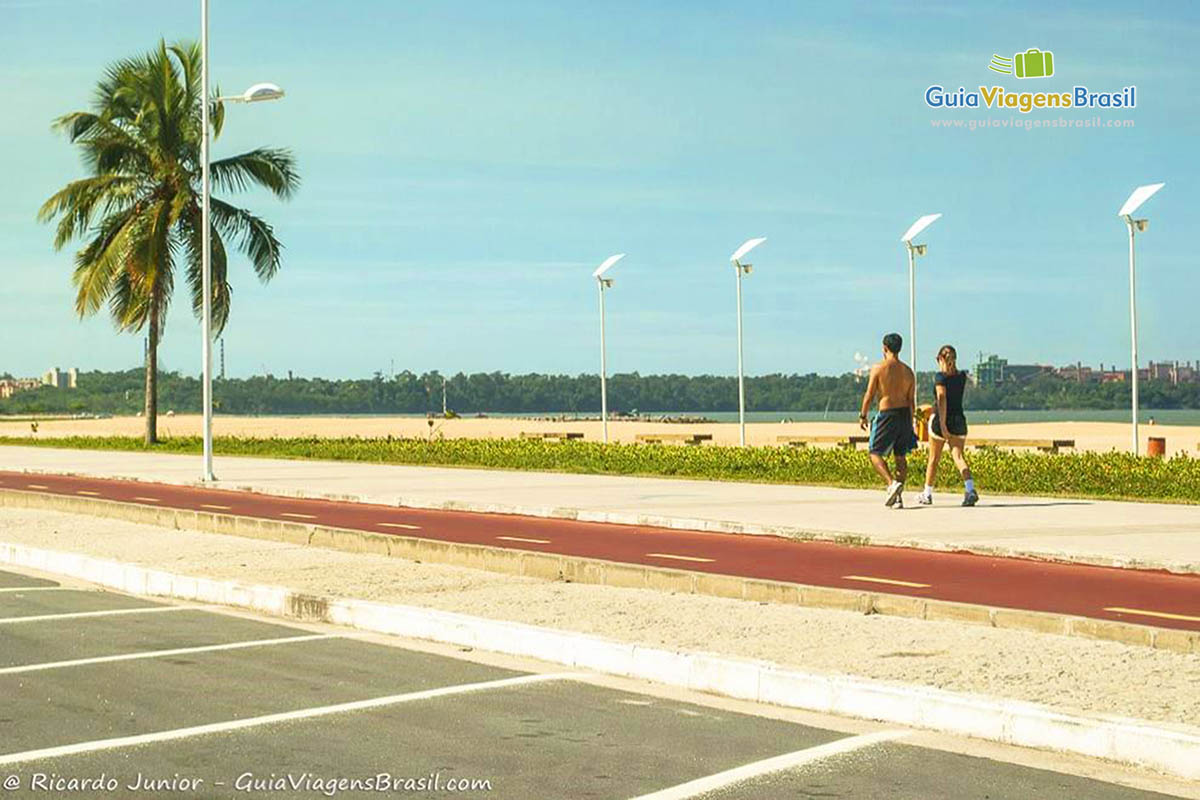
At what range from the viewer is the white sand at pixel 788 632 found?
26.2 ft

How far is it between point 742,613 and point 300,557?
5486mm

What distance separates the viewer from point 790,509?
1894cm

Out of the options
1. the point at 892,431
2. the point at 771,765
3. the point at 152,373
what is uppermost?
the point at 152,373

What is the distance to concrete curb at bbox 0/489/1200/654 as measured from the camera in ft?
30.8

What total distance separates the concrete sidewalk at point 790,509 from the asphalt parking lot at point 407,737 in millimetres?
6663

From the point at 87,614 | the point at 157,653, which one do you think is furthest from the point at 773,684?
the point at 87,614

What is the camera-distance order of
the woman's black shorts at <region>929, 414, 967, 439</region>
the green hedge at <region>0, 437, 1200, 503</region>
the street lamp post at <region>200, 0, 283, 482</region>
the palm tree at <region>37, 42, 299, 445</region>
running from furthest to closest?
1. the palm tree at <region>37, 42, 299, 445</region>
2. the street lamp post at <region>200, 0, 283, 482</region>
3. the green hedge at <region>0, 437, 1200, 503</region>
4. the woman's black shorts at <region>929, 414, 967, 439</region>

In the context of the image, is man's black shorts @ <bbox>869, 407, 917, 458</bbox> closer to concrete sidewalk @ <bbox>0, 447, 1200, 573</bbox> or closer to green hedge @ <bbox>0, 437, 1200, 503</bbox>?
concrete sidewalk @ <bbox>0, 447, 1200, 573</bbox>

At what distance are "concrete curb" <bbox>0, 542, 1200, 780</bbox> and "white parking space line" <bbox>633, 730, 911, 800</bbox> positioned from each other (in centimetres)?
33

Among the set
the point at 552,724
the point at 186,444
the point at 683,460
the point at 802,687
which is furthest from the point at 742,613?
the point at 186,444

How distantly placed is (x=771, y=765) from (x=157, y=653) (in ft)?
15.6

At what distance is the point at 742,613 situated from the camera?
422 inches

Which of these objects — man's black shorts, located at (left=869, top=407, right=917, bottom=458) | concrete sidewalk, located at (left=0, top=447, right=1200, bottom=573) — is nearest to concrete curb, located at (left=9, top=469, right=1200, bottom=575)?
concrete sidewalk, located at (left=0, top=447, right=1200, bottom=573)

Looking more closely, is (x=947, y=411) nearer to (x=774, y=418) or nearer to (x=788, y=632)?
(x=788, y=632)
